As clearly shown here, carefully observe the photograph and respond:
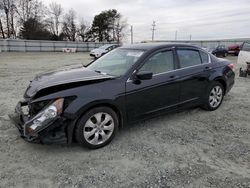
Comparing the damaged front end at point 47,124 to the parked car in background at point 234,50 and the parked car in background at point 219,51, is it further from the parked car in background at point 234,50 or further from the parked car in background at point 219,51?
the parked car in background at point 234,50

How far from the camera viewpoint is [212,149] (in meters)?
3.27

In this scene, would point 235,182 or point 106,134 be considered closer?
point 235,182

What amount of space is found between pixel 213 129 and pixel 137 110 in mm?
1471

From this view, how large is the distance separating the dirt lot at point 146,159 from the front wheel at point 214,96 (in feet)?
1.81

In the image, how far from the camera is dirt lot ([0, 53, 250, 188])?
2.58 meters

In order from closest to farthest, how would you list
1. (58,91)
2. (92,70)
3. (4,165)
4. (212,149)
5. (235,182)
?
(235,182) < (4,165) < (58,91) < (212,149) < (92,70)

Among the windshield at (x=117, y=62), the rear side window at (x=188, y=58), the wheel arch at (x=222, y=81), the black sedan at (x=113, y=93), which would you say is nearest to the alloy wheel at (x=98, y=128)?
the black sedan at (x=113, y=93)

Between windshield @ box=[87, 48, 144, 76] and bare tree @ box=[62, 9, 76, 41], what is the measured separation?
2148 inches

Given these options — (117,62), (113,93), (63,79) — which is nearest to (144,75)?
(113,93)

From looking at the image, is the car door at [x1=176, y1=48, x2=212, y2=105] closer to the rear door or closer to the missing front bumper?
the missing front bumper

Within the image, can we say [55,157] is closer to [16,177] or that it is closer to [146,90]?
[16,177]

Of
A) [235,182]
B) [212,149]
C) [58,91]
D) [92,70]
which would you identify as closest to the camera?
[235,182]

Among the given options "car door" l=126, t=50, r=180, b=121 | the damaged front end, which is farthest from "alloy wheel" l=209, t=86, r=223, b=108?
the damaged front end

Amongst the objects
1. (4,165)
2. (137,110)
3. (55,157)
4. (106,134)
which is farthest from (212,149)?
(4,165)
